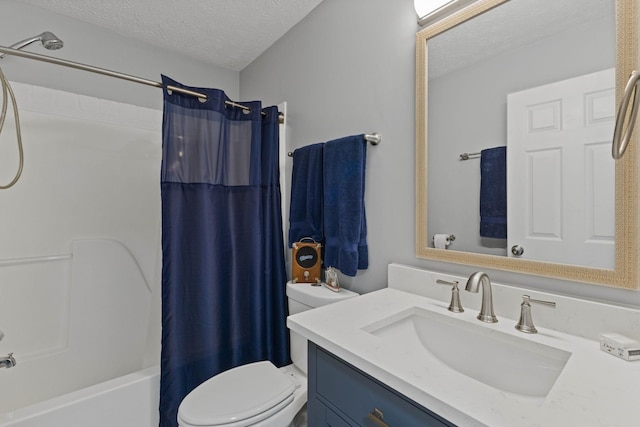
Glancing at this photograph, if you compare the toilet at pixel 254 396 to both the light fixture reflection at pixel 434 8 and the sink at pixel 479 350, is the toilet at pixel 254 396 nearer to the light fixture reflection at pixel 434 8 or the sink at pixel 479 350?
the sink at pixel 479 350

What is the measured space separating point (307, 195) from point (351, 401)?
106 cm

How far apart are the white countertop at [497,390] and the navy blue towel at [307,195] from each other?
0.74 metres

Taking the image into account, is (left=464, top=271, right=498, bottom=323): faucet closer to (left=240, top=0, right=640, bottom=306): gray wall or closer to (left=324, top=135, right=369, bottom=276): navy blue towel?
(left=240, top=0, right=640, bottom=306): gray wall

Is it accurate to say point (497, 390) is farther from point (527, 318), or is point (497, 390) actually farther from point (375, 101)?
point (375, 101)

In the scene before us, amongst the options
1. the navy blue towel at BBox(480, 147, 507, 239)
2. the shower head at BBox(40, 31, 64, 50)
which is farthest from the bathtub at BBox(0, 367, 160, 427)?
the navy blue towel at BBox(480, 147, 507, 239)

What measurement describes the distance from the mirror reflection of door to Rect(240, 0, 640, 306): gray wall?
139 mm

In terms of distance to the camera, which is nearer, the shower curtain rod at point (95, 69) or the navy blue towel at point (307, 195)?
the shower curtain rod at point (95, 69)

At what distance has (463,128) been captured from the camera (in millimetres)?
1121

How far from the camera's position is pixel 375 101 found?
1.39 metres

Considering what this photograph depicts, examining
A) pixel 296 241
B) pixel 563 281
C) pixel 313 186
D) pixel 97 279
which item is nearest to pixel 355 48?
pixel 313 186

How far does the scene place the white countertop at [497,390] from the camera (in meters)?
0.51

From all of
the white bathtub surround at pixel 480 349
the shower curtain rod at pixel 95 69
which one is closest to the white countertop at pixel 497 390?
the white bathtub surround at pixel 480 349

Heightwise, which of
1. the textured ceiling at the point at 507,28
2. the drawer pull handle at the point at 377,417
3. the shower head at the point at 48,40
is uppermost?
the shower head at the point at 48,40

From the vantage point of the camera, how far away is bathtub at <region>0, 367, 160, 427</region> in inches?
48.0
